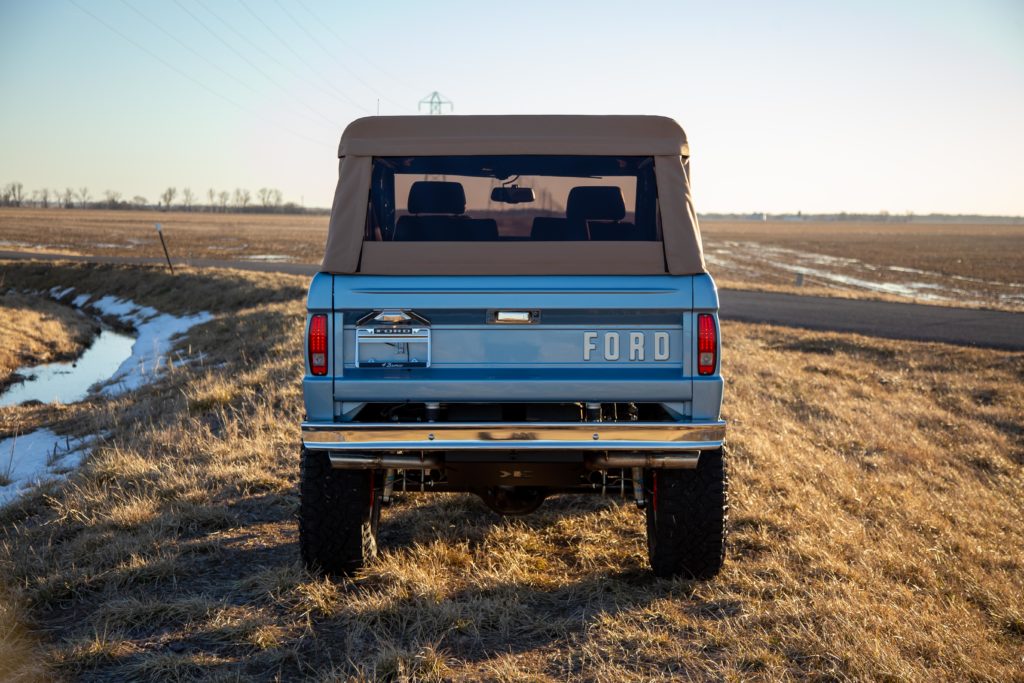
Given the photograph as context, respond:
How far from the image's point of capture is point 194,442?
24.9 ft

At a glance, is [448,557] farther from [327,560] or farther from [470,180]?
[470,180]

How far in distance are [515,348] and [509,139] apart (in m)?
1.14

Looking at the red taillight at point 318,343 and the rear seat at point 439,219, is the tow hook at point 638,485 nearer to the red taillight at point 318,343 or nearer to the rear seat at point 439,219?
the rear seat at point 439,219

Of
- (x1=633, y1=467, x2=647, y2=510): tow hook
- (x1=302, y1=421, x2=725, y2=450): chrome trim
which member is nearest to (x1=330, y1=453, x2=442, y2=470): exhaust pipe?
(x1=302, y1=421, x2=725, y2=450): chrome trim

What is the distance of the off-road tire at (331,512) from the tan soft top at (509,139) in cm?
165

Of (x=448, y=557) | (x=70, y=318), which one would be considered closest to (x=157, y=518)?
(x=448, y=557)

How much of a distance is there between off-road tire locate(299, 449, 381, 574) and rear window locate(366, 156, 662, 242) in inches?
49.7

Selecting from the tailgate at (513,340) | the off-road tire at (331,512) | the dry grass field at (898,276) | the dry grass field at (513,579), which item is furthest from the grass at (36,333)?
the dry grass field at (898,276)

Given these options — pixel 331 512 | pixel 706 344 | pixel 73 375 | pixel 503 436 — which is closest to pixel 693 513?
pixel 706 344

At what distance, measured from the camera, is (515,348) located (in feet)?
13.3

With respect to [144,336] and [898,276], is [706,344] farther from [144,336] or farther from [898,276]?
[898,276]

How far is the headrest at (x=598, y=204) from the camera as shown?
4723mm

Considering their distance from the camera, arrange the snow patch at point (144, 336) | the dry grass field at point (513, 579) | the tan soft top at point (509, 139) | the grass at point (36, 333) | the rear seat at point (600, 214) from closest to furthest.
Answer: the dry grass field at point (513, 579) < the tan soft top at point (509, 139) < the rear seat at point (600, 214) < the snow patch at point (144, 336) < the grass at point (36, 333)

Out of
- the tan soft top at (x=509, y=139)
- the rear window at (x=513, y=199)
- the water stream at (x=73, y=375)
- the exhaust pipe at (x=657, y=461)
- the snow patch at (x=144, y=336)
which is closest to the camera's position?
the exhaust pipe at (x=657, y=461)
